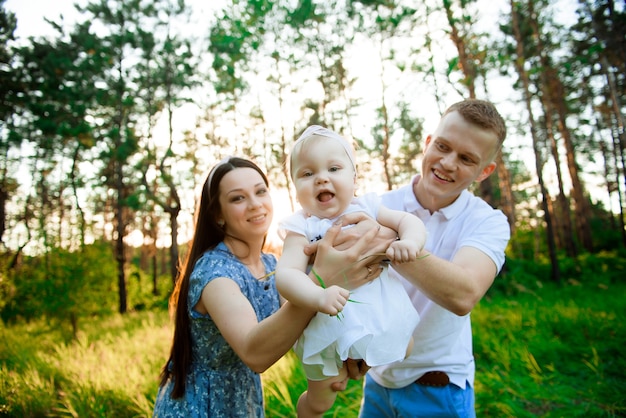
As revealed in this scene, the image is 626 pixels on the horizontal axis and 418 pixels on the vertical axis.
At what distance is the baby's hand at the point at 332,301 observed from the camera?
1.22 metres

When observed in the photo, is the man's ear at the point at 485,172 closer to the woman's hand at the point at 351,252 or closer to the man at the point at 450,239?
the man at the point at 450,239

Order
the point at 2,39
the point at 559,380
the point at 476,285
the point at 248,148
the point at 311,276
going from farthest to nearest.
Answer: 1. the point at 248,148
2. the point at 2,39
3. the point at 559,380
4. the point at 476,285
5. the point at 311,276

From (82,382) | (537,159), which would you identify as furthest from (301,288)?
(537,159)

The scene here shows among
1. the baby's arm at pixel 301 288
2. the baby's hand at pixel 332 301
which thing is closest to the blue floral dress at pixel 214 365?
the baby's arm at pixel 301 288

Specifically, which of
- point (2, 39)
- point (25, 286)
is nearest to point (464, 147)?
point (25, 286)

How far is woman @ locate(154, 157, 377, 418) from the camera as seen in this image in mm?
1482

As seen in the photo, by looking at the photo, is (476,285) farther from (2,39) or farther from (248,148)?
(2,39)

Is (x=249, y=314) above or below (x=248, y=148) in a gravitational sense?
below

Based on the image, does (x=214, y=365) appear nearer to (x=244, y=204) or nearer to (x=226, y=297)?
(x=226, y=297)

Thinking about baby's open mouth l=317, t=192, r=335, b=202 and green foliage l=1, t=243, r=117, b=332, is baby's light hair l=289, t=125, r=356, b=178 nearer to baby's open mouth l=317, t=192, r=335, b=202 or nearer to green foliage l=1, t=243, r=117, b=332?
baby's open mouth l=317, t=192, r=335, b=202

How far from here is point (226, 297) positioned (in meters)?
1.58

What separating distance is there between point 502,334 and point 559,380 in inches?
58.3

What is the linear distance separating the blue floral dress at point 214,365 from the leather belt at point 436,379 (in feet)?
2.82

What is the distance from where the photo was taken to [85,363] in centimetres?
509
